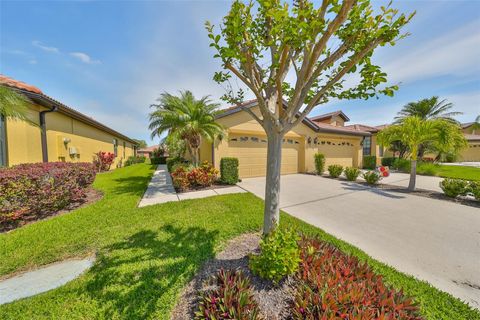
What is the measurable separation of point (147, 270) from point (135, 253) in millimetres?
Answer: 624

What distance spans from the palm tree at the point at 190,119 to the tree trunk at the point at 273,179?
19.7 ft

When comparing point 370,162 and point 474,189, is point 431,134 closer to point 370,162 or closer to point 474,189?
point 474,189

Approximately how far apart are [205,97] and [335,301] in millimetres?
9040

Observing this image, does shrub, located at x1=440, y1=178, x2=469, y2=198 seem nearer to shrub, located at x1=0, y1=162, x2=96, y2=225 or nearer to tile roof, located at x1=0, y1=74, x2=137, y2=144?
shrub, located at x1=0, y1=162, x2=96, y2=225

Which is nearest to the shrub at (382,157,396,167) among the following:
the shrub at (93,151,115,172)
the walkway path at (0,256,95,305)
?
the walkway path at (0,256,95,305)

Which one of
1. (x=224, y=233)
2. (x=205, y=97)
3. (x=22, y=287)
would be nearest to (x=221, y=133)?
(x=205, y=97)

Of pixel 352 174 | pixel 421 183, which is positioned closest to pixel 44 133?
pixel 352 174

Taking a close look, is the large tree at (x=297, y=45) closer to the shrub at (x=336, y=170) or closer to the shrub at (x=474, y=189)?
the shrub at (x=474, y=189)

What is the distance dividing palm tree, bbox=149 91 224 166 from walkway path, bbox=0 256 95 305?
604cm

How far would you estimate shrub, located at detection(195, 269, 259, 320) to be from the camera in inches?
74.3

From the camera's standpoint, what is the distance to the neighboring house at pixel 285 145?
1034cm

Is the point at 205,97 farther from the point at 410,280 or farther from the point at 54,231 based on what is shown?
the point at 410,280

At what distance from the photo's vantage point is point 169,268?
290 cm

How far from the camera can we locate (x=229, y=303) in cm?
199
